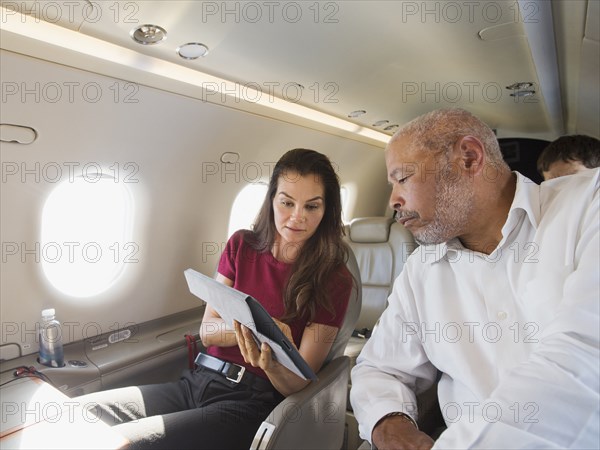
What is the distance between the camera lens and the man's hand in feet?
3.59

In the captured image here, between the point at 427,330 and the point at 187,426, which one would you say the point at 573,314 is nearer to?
the point at 427,330

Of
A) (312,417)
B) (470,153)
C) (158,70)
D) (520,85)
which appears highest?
(520,85)

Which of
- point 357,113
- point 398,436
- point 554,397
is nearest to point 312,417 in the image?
point 398,436

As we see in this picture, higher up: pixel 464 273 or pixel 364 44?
pixel 364 44

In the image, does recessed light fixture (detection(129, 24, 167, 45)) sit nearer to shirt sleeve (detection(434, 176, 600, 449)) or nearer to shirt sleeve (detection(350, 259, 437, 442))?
shirt sleeve (detection(350, 259, 437, 442))

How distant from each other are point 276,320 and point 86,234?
126 cm

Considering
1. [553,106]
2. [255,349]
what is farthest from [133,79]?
[553,106]

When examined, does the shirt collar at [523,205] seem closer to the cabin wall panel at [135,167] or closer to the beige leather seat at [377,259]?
the cabin wall panel at [135,167]

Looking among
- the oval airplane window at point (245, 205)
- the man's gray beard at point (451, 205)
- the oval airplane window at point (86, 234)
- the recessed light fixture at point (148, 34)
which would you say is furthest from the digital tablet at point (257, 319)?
the oval airplane window at point (245, 205)

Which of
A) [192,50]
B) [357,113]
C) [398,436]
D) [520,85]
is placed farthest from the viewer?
[357,113]

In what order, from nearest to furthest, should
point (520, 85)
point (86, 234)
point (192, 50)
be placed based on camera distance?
point (192, 50), point (86, 234), point (520, 85)

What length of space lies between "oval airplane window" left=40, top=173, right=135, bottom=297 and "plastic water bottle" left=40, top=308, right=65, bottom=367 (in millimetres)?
152

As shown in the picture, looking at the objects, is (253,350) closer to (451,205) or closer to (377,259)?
(451,205)

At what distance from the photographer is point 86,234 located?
85.5 inches
